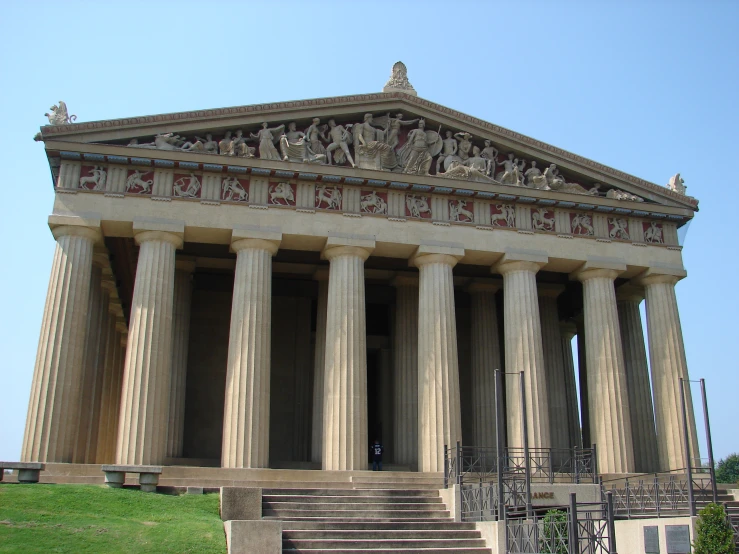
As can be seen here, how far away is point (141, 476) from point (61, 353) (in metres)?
6.35

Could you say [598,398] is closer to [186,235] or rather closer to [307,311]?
[307,311]

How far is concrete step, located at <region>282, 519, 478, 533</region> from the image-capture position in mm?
20469

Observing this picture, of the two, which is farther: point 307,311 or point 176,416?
point 307,311

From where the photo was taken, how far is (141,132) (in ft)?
95.7

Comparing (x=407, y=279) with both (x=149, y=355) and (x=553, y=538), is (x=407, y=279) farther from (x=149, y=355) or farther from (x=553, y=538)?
(x=553, y=538)

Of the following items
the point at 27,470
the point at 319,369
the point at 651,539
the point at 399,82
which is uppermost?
the point at 399,82

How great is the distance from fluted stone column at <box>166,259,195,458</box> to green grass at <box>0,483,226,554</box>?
31.6ft

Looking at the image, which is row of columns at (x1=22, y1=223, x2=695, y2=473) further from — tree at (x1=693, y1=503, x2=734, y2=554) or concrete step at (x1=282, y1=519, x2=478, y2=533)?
tree at (x1=693, y1=503, x2=734, y2=554)

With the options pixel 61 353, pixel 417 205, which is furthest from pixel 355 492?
pixel 417 205

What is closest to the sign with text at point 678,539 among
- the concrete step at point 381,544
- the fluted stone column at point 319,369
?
the concrete step at point 381,544

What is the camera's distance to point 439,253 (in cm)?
3030

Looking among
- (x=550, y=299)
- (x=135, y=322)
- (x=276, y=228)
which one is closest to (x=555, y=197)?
(x=550, y=299)

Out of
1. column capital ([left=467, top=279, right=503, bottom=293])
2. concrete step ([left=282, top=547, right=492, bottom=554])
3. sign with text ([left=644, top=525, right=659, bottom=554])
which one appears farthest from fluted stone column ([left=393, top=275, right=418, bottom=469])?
sign with text ([left=644, top=525, right=659, bottom=554])

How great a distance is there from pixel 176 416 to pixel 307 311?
8.45m
